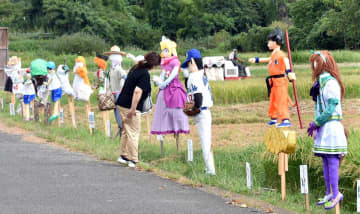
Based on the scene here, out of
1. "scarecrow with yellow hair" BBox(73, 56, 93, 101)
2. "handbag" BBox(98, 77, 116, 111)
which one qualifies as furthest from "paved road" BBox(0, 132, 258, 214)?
"scarecrow with yellow hair" BBox(73, 56, 93, 101)

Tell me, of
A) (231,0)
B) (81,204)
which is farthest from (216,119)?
(231,0)

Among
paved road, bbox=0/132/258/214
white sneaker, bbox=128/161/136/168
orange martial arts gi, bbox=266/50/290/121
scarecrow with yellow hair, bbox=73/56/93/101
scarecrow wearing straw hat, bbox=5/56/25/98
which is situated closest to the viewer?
paved road, bbox=0/132/258/214

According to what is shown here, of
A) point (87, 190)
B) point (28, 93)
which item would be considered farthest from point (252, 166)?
point (28, 93)

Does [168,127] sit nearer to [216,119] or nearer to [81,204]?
[81,204]

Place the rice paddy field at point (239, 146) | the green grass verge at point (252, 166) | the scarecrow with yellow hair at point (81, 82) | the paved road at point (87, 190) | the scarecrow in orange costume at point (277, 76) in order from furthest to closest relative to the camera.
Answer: the scarecrow with yellow hair at point (81, 82)
the scarecrow in orange costume at point (277, 76)
the rice paddy field at point (239, 146)
the green grass verge at point (252, 166)
the paved road at point (87, 190)

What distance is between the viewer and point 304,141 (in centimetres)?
1099

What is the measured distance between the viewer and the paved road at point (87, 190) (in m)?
8.89

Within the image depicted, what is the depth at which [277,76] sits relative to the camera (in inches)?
618

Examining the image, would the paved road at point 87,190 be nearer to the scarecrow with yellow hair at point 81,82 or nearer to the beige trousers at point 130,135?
the beige trousers at point 130,135

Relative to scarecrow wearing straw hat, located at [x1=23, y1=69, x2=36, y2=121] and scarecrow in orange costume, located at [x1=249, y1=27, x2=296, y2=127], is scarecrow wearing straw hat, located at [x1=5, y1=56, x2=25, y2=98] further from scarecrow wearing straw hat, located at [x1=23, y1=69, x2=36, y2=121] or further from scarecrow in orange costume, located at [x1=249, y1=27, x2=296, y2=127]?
scarecrow in orange costume, located at [x1=249, y1=27, x2=296, y2=127]

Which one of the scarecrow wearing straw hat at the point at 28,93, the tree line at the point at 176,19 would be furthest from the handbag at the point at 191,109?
the tree line at the point at 176,19

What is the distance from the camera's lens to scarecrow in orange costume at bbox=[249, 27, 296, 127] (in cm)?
1540

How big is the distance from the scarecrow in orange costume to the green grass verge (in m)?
1.55

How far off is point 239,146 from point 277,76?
175cm
